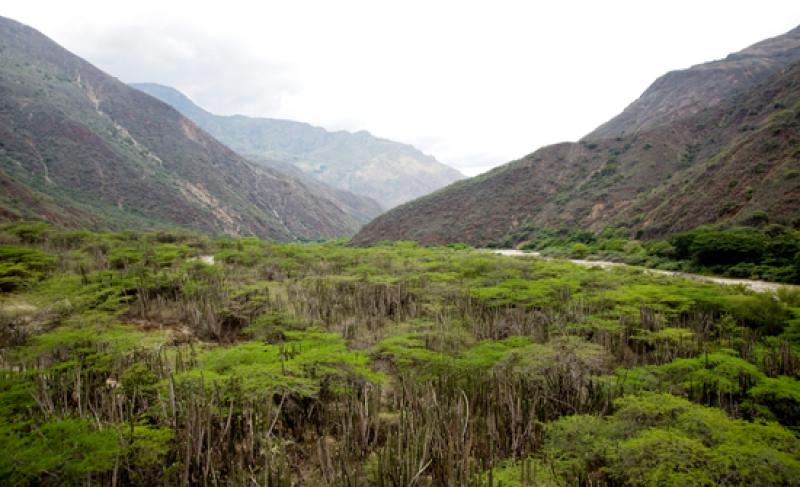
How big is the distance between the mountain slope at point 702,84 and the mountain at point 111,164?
76715 mm

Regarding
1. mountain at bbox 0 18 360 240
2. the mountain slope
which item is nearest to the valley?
mountain at bbox 0 18 360 240

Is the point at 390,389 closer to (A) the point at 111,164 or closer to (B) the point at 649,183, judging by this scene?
(B) the point at 649,183

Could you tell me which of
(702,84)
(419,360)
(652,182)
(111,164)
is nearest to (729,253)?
(419,360)

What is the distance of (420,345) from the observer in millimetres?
10445

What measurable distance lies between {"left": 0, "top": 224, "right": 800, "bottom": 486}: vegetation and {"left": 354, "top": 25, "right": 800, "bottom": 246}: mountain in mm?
24670

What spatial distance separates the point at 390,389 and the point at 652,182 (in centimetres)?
5659

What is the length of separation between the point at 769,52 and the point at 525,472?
433 ft

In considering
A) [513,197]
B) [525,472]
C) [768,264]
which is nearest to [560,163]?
[513,197]

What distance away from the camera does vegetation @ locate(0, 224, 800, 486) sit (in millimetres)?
4863

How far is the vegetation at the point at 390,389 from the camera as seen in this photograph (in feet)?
16.0

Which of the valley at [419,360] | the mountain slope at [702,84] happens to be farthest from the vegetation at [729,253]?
the mountain slope at [702,84]

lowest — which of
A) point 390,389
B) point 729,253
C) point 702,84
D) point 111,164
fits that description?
point 390,389

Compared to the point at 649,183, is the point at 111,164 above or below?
above

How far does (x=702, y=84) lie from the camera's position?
8544 cm
